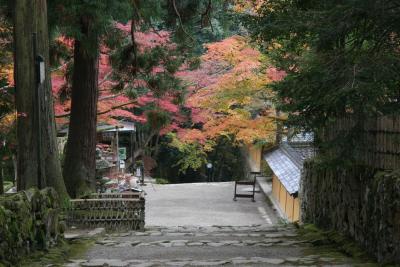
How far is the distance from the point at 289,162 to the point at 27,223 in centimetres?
1431

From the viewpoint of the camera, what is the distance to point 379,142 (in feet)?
21.1

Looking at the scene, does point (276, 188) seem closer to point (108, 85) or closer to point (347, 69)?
point (108, 85)

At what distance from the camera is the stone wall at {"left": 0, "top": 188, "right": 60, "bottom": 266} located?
17.3 feet

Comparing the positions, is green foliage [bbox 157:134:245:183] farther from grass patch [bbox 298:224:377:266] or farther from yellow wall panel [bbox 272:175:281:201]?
grass patch [bbox 298:224:377:266]

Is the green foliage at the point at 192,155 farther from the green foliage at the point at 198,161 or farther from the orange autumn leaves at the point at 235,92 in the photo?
the orange autumn leaves at the point at 235,92

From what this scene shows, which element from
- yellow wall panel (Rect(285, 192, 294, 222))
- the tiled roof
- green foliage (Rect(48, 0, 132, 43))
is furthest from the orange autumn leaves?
green foliage (Rect(48, 0, 132, 43))

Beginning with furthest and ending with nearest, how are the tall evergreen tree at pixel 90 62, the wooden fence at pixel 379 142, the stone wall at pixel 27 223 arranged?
the tall evergreen tree at pixel 90 62
the wooden fence at pixel 379 142
the stone wall at pixel 27 223

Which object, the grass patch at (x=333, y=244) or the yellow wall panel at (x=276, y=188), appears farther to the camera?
the yellow wall panel at (x=276, y=188)

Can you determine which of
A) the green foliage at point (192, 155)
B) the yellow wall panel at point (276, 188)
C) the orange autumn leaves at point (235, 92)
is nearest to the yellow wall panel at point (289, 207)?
the yellow wall panel at point (276, 188)

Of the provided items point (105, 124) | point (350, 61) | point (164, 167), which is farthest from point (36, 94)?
point (164, 167)

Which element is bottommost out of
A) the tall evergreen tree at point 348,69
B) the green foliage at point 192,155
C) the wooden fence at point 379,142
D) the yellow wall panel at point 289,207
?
the yellow wall panel at point 289,207

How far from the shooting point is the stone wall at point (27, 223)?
17.3 ft

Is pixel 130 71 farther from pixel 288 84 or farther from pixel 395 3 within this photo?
pixel 395 3

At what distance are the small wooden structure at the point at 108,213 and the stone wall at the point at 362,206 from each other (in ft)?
11.5
